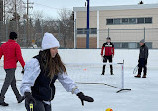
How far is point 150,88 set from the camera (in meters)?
9.55

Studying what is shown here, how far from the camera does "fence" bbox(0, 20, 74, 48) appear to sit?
61.7 ft

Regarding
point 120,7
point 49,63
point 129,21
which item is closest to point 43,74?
point 49,63

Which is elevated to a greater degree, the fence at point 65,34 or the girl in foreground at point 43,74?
the fence at point 65,34

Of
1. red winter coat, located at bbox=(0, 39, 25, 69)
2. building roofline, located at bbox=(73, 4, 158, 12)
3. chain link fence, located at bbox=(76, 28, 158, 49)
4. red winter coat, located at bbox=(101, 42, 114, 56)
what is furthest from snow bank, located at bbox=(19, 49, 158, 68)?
building roofline, located at bbox=(73, 4, 158, 12)

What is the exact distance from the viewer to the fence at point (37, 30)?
18812 mm

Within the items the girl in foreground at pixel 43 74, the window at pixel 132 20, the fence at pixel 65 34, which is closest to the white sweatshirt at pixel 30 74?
the girl in foreground at pixel 43 74

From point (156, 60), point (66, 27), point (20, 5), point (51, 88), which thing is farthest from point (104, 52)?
point (20, 5)

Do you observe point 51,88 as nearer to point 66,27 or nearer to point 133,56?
point 133,56

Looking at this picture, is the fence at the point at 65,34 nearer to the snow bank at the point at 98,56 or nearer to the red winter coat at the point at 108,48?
the snow bank at the point at 98,56

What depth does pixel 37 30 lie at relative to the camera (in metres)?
18.9

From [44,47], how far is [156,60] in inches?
588

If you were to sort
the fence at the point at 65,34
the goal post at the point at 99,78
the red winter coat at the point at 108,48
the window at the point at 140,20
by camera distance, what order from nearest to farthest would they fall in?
the goal post at the point at 99,78 < the red winter coat at the point at 108,48 < the fence at the point at 65,34 < the window at the point at 140,20

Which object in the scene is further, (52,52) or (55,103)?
(55,103)

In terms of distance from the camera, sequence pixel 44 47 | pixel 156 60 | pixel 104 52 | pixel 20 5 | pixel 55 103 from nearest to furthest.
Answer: pixel 44 47, pixel 55 103, pixel 104 52, pixel 156 60, pixel 20 5
